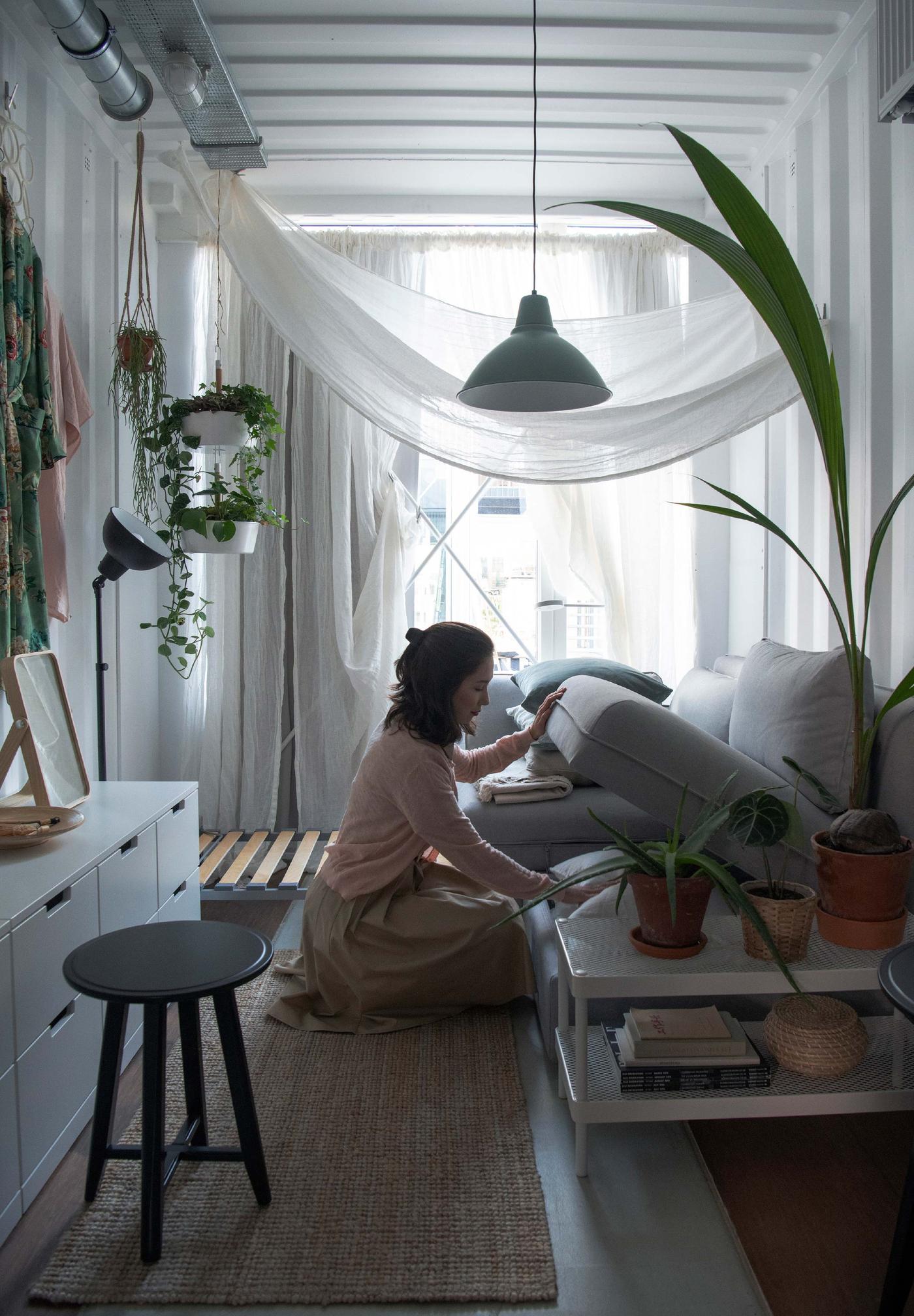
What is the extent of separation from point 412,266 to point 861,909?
11.0 feet

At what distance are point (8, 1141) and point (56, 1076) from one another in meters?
0.21

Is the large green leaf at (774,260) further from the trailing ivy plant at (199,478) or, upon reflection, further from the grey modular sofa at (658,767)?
the trailing ivy plant at (199,478)

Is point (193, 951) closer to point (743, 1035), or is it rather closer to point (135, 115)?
point (743, 1035)

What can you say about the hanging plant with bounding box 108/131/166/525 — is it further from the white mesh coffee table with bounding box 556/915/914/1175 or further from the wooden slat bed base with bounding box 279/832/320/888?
the white mesh coffee table with bounding box 556/915/914/1175

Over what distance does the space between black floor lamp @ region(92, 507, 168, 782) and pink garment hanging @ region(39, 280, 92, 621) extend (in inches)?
4.5

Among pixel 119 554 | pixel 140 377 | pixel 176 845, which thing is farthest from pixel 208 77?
pixel 176 845

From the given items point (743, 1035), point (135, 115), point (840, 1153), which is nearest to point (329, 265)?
point (135, 115)

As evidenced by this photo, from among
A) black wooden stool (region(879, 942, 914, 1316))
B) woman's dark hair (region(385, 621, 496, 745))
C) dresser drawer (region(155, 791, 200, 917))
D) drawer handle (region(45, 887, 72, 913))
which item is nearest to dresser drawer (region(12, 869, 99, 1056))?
drawer handle (region(45, 887, 72, 913))

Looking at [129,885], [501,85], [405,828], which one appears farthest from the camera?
[501,85]

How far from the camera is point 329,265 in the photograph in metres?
3.05

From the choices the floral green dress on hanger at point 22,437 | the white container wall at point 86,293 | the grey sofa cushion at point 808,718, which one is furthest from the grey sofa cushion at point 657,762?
the white container wall at point 86,293

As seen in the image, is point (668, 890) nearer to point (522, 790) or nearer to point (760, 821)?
point (760, 821)

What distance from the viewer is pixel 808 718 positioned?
242cm

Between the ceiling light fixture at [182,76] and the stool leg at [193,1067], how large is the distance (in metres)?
2.57
